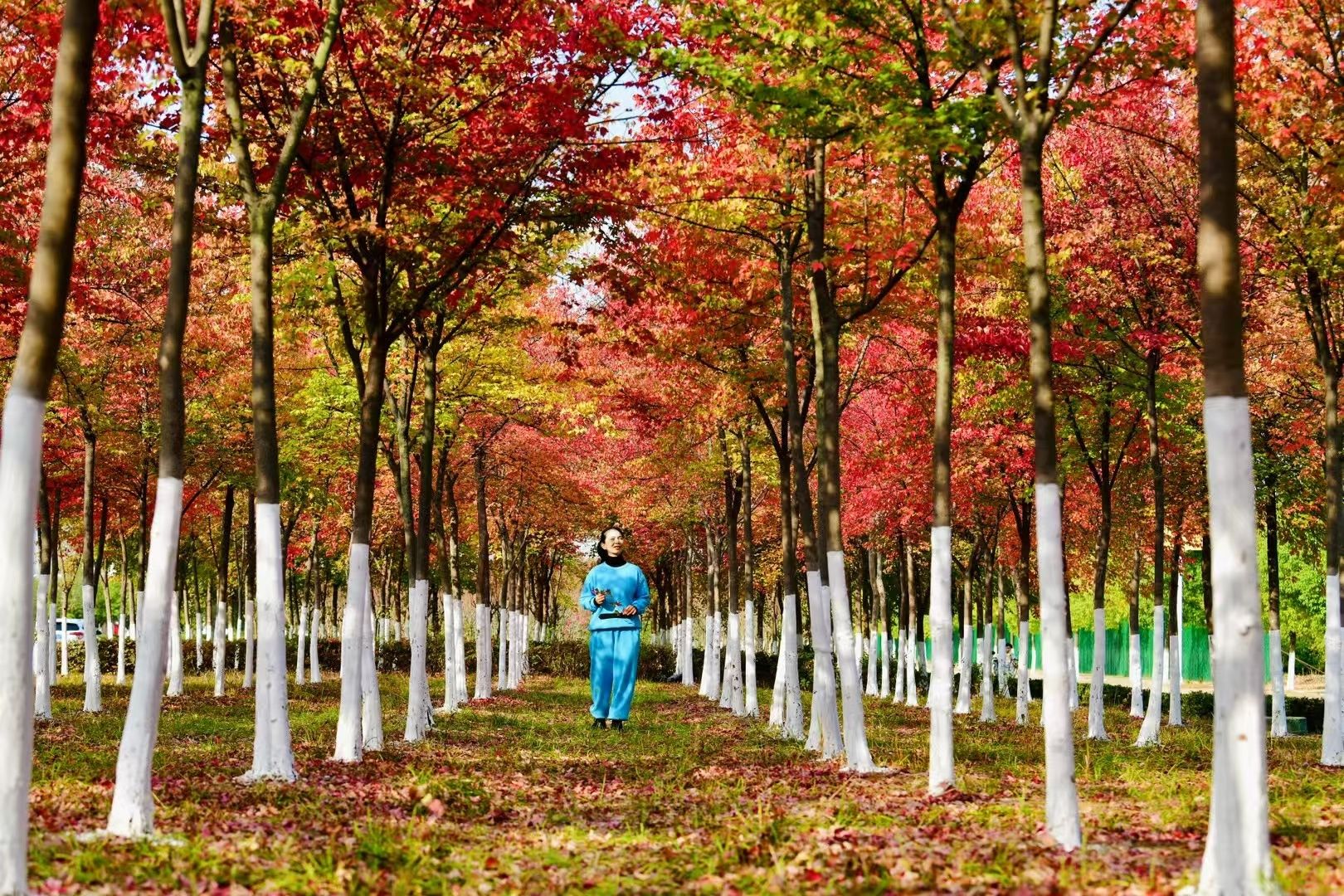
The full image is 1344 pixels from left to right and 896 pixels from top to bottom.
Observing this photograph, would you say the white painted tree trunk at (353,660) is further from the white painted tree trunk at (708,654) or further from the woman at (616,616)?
the white painted tree trunk at (708,654)

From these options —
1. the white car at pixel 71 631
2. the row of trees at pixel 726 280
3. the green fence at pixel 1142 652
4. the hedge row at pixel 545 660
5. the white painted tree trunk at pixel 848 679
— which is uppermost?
the row of trees at pixel 726 280

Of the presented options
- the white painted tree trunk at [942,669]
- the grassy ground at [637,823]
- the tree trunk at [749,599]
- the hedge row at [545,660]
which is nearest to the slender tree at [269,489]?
the grassy ground at [637,823]

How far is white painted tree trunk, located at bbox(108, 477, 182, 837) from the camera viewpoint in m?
7.09

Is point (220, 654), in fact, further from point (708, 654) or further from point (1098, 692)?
point (1098, 692)

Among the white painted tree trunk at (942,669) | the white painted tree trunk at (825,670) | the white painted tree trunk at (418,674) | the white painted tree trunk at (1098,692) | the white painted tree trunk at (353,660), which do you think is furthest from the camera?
the white painted tree trunk at (1098,692)

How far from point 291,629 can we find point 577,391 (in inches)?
1475

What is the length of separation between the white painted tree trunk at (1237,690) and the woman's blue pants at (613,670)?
40.8 feet

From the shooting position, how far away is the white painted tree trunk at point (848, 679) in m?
11.5

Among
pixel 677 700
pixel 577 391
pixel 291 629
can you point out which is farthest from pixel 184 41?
pixel 291 629

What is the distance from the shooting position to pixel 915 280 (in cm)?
1426

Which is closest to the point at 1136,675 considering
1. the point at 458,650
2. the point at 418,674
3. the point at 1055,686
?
the point at 458,650

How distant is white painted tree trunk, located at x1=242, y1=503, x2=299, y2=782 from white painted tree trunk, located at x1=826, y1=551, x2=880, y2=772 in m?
4.79

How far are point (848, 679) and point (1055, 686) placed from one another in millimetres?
4561

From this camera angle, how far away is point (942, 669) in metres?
10.2
